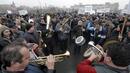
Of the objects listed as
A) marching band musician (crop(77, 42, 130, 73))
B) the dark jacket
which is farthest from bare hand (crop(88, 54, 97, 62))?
the dark jacket

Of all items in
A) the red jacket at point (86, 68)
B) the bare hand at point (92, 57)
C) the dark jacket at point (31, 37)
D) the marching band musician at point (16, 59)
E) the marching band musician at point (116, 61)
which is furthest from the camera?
the dark jacket at point (31, 37)

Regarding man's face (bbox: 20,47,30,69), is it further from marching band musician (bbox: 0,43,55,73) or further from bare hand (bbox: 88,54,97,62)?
bare hand (bbox: 88,54,97,62)

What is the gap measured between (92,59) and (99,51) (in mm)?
148

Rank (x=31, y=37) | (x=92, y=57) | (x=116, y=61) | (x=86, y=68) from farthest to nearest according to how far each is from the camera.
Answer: (x=31, y=37) < (x=92, y=57) < (x=86, y=68) < (x=116, y=61)

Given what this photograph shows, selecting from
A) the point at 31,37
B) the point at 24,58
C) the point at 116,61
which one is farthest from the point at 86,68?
the point at 31,37

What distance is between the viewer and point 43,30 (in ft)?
44.2

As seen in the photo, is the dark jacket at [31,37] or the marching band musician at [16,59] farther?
the dark jacket at [31,37]

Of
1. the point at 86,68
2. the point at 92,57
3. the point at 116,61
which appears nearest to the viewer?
the point at 116,61

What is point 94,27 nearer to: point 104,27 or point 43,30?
point 104,27

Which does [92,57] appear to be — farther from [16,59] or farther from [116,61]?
[16,59]

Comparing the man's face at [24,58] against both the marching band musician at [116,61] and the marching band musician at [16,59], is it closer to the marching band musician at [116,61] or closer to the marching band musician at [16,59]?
the marching band musician at [16,59]

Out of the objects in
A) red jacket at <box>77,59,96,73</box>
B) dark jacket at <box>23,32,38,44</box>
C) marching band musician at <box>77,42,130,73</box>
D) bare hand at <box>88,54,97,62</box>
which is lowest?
dark jacket at <box>23,32,38,44</box>

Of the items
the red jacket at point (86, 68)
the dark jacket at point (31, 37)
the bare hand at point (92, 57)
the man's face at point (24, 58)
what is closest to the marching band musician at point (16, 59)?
the man's face at point (24, 58)

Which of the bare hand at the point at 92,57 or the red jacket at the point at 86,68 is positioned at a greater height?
the bare hand at the point at 92,57
